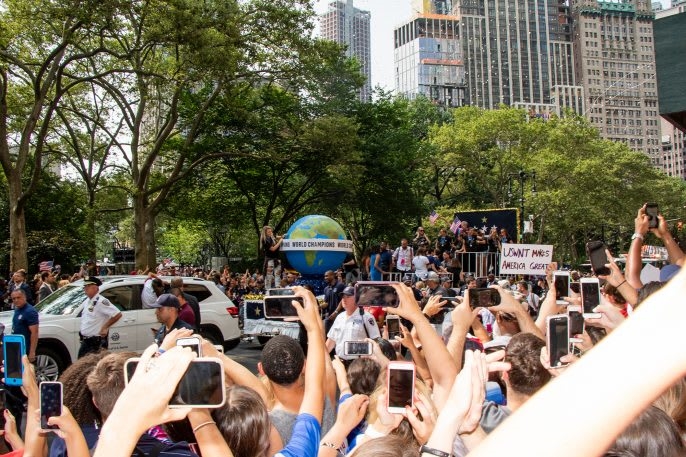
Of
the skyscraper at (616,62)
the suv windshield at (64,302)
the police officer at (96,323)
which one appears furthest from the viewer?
the skyscraper at (616,62)

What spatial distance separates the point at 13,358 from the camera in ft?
12.2

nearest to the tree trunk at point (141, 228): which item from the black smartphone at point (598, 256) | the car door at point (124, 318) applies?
the car door at point (124, 318)

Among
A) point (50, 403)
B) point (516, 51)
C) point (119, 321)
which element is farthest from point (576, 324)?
point (516, 51)

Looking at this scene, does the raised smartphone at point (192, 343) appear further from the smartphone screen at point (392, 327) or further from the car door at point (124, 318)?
the car door at point (124, 318)

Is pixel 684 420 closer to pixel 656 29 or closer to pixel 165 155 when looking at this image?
pixel 656 29

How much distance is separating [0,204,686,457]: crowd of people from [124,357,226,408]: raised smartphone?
0.04 metres

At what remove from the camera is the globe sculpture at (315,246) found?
18797mm

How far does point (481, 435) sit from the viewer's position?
8.70 feet

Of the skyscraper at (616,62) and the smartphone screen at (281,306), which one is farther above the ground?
the skyscraper at (616,62)

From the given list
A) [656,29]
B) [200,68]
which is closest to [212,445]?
[656,29]

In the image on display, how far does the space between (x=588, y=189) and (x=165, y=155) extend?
92.9 feet

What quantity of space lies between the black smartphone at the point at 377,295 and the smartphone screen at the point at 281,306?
0.39 metres

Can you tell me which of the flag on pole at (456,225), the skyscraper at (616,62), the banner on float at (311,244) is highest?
the skyscraper at (616,62)

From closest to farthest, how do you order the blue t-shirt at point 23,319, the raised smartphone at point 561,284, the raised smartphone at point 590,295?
the raised smartphone at point 590,295
the raised smartphone at point 561,284
the blue t-shirt at point 23,319
